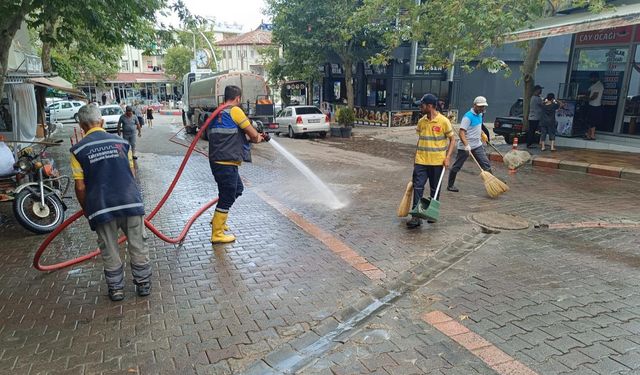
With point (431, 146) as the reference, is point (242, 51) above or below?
above

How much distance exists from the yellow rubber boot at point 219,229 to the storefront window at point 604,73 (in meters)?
12.0

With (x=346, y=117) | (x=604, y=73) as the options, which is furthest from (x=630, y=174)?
(x=346, y=117)

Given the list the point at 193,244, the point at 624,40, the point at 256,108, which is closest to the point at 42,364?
the point at 193,244

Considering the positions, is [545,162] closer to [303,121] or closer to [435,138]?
[435,138]

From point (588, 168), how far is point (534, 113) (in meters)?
3.41

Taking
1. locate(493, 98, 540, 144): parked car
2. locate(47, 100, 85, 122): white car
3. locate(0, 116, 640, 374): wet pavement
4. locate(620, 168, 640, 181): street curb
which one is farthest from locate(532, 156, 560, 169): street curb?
locate(47, 100, 85, 122): white car

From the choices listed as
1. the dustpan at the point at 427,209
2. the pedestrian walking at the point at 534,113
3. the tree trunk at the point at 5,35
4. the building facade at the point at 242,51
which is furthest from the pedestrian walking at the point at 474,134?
the building facade at the point at 242,51

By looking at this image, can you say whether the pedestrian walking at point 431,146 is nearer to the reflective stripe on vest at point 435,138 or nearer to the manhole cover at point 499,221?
the reflective stripe on vest at point 435,138

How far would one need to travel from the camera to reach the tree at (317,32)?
2042 centimetres

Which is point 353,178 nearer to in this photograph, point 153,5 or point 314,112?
point 153,5

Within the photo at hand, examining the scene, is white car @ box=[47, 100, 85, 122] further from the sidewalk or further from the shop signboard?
the shop signboard

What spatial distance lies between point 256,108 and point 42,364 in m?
17.2

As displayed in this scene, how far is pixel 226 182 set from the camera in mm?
5305

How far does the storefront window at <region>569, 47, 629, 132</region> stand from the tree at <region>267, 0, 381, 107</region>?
898 cm
